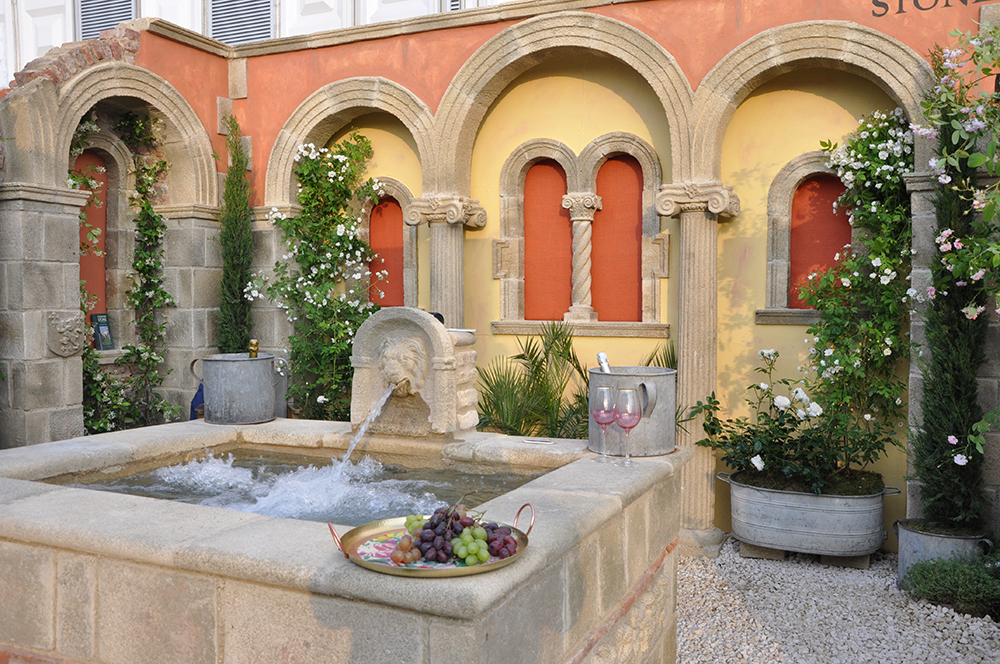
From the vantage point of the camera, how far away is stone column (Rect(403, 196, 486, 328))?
272 inches

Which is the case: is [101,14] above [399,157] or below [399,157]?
above

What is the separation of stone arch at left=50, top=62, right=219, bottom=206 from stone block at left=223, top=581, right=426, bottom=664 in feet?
16.0

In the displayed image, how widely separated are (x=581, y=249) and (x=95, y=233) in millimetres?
3962

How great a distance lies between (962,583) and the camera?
4.54 m

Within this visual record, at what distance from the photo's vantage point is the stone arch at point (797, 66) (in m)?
5.43

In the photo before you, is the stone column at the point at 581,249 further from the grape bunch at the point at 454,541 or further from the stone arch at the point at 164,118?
the grape bunch at the point at 454,541

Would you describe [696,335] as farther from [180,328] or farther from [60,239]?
[60,239]

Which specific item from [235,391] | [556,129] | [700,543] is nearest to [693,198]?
[556,129]

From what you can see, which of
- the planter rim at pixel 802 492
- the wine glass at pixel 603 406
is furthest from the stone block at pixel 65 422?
the planter rim at pixel 802 492

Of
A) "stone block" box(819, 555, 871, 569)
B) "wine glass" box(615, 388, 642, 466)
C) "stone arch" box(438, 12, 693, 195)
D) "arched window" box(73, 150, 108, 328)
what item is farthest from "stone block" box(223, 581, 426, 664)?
"arched window" box(73, 150, 108, 328)

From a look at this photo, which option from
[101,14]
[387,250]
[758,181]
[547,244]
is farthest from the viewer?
[101,14]

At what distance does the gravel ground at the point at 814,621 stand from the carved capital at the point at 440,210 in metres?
3.32

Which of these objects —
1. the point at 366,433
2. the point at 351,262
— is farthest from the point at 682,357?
the point at 351,262

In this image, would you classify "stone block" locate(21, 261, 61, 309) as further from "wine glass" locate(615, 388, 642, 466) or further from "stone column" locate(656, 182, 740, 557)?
"wine glass" locate(615, 388, 642, 466)
